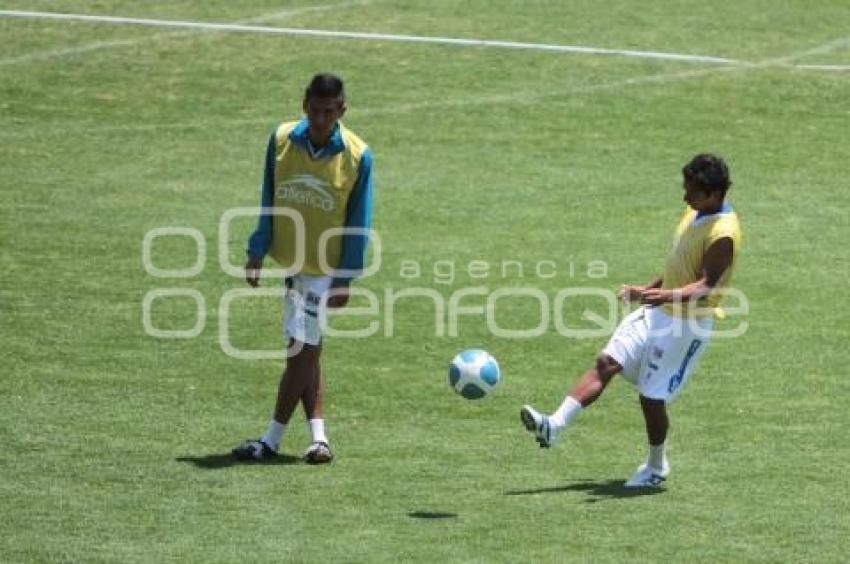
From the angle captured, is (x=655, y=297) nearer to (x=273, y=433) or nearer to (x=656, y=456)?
(x=656, y=456)

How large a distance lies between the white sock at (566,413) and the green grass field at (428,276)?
0.42 m

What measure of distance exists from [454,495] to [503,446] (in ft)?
4.09

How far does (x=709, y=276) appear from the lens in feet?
38.3

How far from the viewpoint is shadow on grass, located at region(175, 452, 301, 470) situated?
12.2 meters

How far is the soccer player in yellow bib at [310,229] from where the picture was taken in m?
12.1

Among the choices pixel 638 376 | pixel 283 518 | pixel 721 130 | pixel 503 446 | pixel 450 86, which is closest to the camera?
pixel 283 518

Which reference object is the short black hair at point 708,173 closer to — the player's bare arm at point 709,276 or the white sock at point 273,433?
the player's bare arm at point 709,276

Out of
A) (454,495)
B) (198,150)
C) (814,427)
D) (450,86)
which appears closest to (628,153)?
(450,86)

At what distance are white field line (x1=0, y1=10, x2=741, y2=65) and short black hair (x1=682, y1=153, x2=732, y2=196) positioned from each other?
12.1 metres

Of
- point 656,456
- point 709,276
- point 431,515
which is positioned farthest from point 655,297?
point 431,515

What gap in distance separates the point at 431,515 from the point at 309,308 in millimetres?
1738

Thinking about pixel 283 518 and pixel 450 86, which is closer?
pixel 283 518

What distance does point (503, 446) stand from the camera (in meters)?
12.9

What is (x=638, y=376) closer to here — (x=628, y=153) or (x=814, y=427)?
(x=814, y=427)
